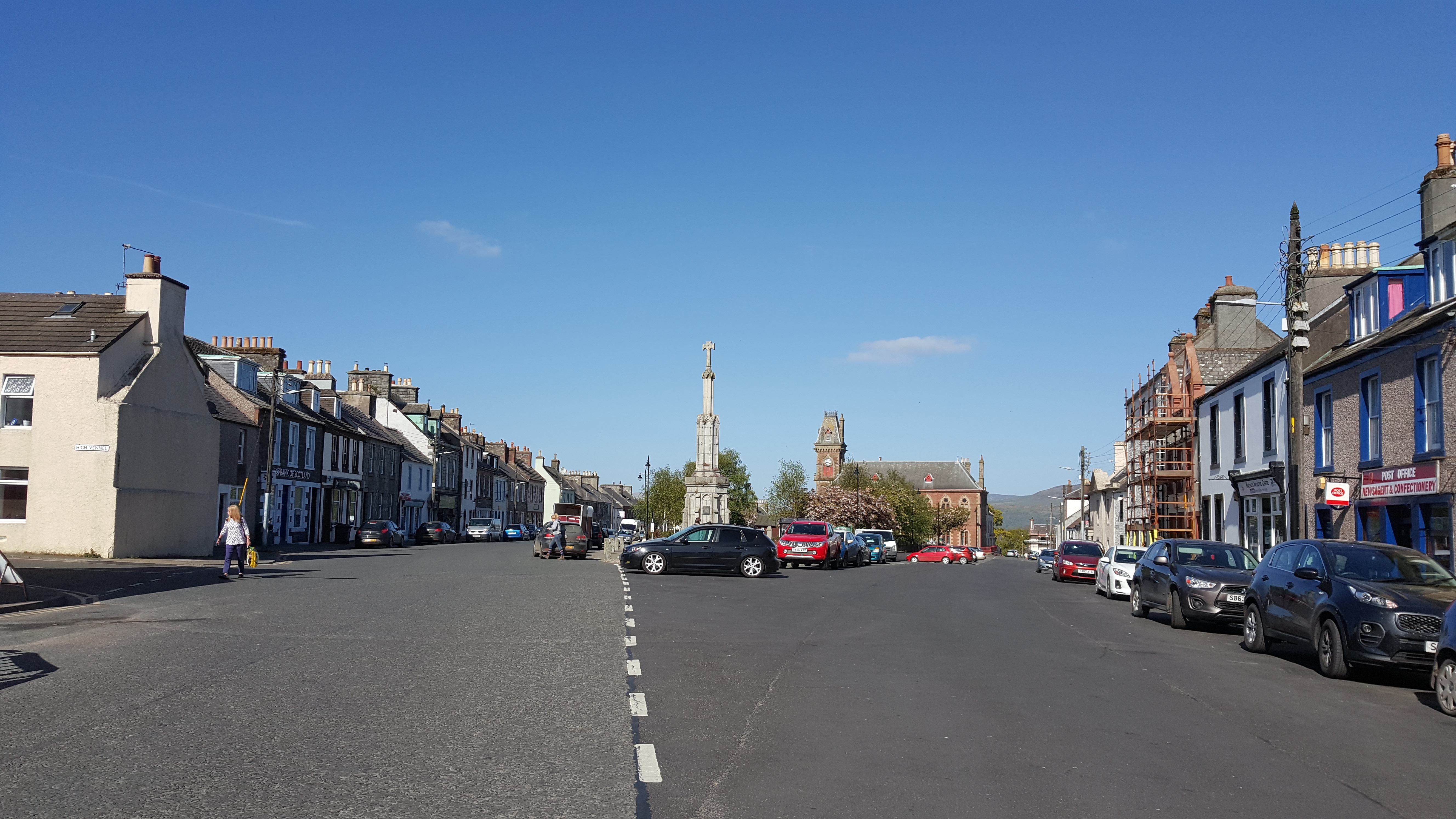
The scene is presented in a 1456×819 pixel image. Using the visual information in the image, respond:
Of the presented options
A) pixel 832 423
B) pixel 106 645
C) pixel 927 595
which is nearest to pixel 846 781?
pixel 106 645

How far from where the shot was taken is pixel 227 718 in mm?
7672

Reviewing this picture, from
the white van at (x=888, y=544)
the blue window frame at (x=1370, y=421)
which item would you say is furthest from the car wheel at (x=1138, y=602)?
the white van at (x=888, y=544)

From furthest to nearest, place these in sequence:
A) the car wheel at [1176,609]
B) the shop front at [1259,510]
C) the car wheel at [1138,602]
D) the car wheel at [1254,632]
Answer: the shop front at [1259,510] < the car wheel at [1138,602] < the car wheel at [1176,609] < the car wheel at [1254,632]

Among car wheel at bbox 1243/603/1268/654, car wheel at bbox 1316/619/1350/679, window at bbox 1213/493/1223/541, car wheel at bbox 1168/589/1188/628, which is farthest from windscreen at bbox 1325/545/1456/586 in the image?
window at bbox 1213/493/1223/541

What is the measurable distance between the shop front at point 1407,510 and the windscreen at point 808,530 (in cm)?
1884

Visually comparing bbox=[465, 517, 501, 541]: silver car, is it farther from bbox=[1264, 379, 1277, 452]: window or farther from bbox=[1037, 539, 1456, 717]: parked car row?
bbox=[1037, 539, 1456, 717]: parked car row

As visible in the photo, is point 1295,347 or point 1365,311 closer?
point 1295,347

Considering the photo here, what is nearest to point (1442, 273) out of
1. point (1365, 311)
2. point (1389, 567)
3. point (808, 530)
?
point (1365, 311)

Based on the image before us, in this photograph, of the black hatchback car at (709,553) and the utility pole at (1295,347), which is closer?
the utility pole at (1295,347)

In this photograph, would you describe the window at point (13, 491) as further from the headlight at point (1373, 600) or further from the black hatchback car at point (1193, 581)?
the headlight at point (1373, 600)

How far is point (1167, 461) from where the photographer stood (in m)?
43.0

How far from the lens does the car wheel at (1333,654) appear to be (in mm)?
11891

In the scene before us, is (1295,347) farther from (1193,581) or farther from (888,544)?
(888,544)

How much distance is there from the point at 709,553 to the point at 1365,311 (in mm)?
17123
